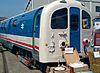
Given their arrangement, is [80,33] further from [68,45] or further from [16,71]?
[16,71]

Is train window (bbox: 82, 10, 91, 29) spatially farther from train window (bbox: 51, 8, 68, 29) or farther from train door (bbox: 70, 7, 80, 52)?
train window (bbox: 51, 8, 68, 29)

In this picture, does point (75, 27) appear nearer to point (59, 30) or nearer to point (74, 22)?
point (74, 22)

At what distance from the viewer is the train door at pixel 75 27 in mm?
11719

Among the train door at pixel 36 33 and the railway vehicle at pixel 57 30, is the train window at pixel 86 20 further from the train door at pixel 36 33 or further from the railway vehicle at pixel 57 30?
the train door at pixel 36 33

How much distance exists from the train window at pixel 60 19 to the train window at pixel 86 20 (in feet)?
3.01

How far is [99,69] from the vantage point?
10000mm

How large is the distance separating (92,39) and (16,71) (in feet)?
12.3

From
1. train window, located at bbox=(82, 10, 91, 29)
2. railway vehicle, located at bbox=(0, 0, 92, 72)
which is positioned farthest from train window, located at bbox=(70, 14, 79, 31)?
train window, located at bbox=(82, 10, 91, 29)

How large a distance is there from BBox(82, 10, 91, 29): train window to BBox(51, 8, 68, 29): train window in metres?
0.92

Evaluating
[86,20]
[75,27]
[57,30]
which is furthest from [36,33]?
[86,20]

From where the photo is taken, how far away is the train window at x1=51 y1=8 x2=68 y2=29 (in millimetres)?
11393

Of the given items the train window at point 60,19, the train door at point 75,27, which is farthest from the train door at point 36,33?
the train door at point 75,27

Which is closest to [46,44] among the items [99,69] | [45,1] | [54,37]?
[54,37]

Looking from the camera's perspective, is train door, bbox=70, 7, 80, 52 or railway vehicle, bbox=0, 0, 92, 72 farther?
train door, bbox=70, 7, 80, 52
